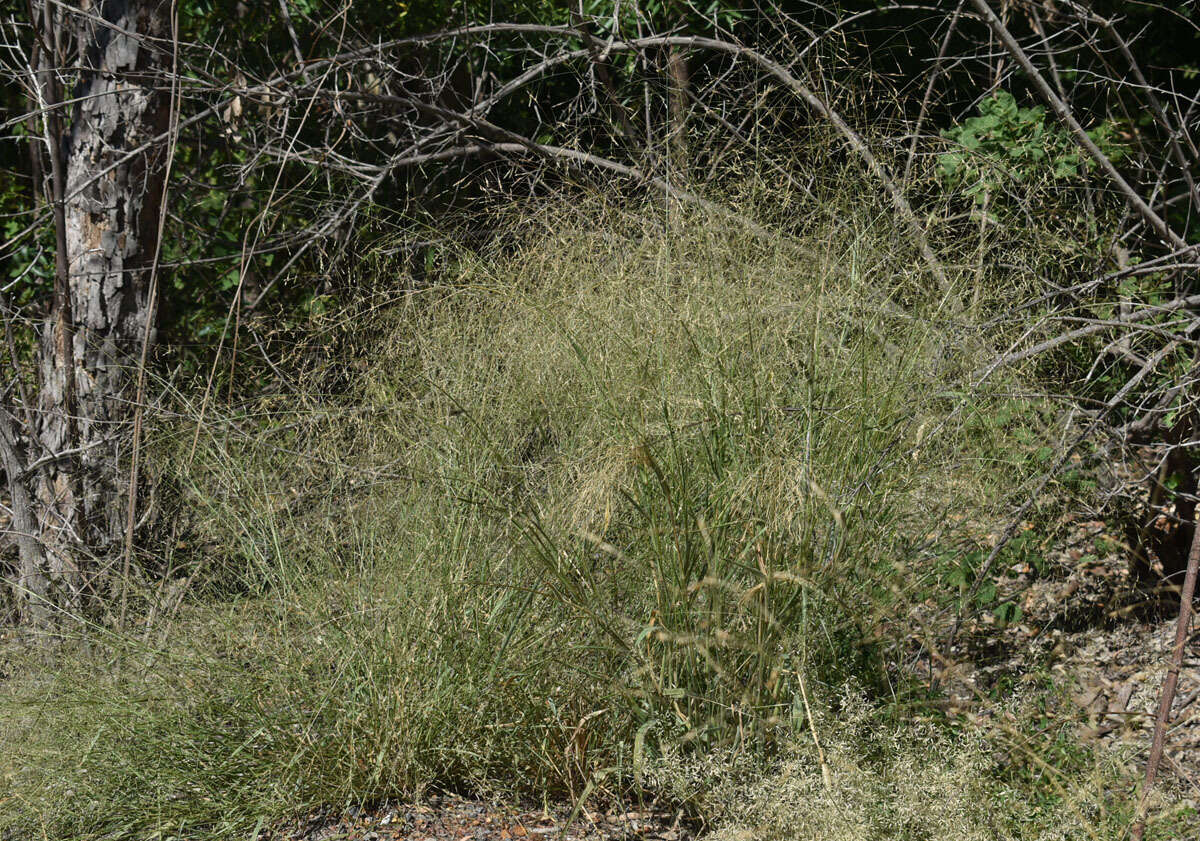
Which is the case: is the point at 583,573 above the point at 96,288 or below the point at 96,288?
below

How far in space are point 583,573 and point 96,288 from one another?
1.98m

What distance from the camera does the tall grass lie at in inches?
85.9

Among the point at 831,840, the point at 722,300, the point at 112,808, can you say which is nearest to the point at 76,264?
the point at 112,808

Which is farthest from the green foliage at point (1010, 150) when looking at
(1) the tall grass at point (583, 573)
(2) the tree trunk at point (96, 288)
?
(2) the tree trunk at point (96, 288)

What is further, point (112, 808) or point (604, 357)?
point (604, 357)

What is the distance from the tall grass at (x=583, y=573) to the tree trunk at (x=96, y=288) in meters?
0.82

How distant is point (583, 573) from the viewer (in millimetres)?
2318

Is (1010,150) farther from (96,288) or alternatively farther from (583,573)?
(96,288)

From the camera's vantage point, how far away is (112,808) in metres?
2.17

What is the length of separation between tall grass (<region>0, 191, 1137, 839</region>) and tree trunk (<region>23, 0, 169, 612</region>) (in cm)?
82

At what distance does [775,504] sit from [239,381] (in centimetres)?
251

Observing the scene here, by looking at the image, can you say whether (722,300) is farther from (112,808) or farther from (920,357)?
(112,808)

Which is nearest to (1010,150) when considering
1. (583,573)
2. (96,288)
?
(583,573)

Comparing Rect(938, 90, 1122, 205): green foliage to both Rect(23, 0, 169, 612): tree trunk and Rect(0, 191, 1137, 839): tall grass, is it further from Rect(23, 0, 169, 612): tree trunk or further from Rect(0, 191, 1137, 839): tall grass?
Rect(23, 0, 169, 612): tree trunk
